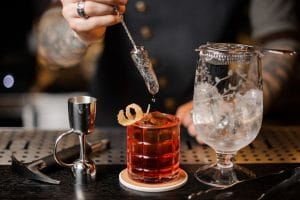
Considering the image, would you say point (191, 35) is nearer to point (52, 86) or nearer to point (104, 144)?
point (104, 144)

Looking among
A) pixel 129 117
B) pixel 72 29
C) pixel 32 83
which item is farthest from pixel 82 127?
pixel 32 83

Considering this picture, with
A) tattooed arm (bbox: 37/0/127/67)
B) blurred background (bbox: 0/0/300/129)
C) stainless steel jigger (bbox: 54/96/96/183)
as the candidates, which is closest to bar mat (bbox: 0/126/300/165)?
stainless steel jigger (bbox: 54/96/96/183)

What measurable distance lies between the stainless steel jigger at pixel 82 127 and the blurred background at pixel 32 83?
63.9 inches

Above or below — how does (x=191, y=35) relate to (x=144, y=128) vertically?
above

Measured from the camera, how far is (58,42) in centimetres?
176

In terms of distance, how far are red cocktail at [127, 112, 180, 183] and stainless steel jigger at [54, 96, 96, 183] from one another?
80 millimetres

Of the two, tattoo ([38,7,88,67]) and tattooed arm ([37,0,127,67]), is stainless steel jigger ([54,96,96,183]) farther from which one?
tattoo ([38,7,88,67])

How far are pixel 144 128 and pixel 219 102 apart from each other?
0.15 m

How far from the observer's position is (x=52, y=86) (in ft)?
10.0

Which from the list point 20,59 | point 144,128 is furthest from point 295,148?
point 20,59

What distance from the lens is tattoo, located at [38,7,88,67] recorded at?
1.70 meters

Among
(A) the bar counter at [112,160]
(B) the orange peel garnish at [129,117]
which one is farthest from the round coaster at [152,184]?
(B) the orange peel garnish at [129,117]

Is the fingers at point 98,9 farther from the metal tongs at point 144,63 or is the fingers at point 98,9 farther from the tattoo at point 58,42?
the tattoo at point 58,42

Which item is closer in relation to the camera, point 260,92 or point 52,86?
point 260,92
